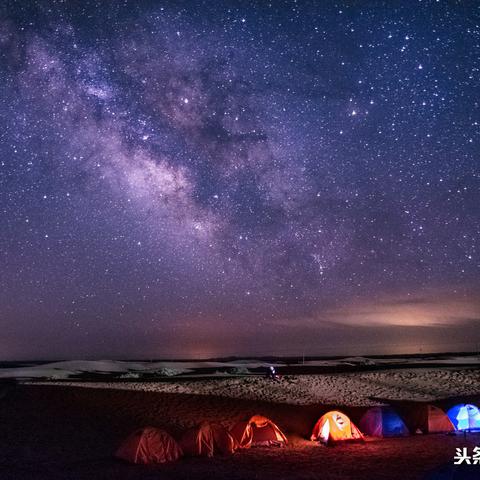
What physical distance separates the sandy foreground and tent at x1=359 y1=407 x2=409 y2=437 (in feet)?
2.11

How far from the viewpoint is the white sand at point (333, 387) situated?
29969mm

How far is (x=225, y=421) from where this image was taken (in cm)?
2353

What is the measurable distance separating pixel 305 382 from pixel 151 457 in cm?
1983

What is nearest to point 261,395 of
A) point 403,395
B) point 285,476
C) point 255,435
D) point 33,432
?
point 403,395

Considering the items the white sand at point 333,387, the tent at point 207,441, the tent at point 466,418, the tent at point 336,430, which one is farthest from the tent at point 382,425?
the white sand at point 333,387

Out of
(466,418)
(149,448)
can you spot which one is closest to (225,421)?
(149,448)

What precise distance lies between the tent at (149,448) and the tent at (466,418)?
1169 centimetres

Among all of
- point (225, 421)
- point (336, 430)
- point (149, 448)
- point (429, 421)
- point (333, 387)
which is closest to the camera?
point (149, 448)

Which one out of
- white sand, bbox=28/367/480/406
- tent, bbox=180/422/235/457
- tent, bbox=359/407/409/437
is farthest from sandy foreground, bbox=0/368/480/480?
tent, bbox=359/407/409/437

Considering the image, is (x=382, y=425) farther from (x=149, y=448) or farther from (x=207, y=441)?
(x=149, y=448)

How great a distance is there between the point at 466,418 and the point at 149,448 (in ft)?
42.8

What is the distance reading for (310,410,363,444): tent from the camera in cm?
1992

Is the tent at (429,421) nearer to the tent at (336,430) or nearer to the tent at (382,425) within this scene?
the tent at (382,425)

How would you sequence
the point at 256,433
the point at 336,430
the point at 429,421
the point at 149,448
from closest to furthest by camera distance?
the point at 149,448 → the point at 256,433 → the point at 336,430 → the point at 429,421
